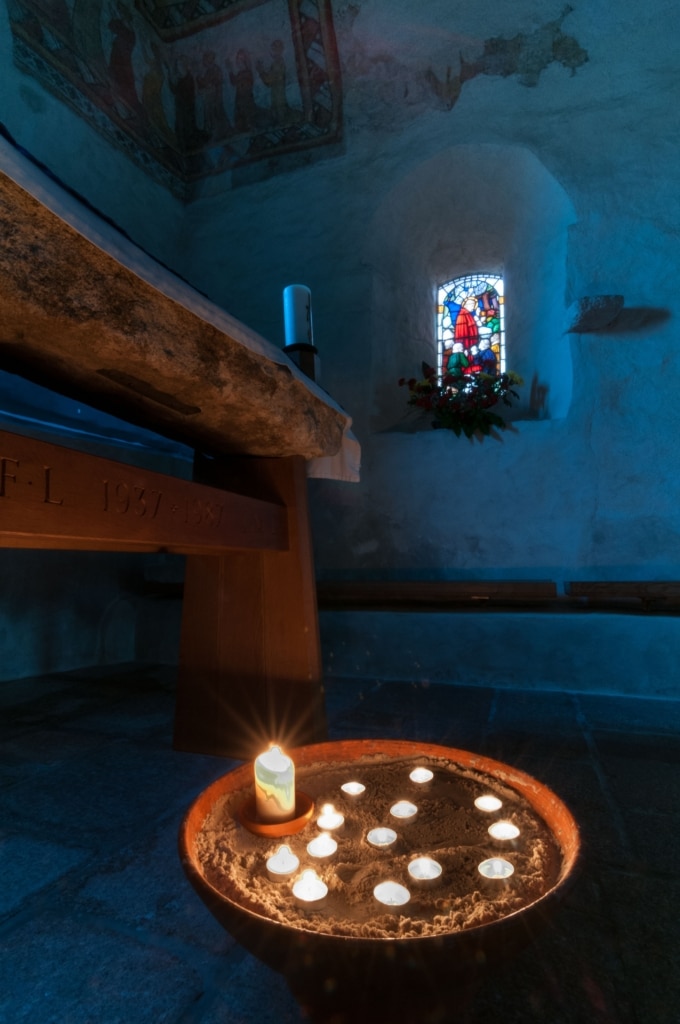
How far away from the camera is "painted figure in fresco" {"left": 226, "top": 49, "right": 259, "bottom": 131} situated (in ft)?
16.7

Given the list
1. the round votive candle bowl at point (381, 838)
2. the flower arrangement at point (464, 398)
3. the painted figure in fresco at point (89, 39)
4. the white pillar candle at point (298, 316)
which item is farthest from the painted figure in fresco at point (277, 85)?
the round votive candle bowl at point (381, 838)

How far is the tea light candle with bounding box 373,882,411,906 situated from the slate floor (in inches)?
7.7

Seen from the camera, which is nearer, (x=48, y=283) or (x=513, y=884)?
(x=513, y=884)

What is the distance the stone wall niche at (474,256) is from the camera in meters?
4.42

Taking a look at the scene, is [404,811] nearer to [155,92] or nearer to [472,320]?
[472,320]

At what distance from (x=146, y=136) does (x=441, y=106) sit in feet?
8.61

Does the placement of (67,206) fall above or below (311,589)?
above

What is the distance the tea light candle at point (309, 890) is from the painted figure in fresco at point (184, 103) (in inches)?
244

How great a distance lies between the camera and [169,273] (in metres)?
1.45

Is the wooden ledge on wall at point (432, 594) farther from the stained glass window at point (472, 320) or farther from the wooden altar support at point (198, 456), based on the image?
the stained glass window at point (472, 320)

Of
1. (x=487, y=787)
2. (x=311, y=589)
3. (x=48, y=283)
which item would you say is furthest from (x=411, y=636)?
(x=48, y=283)

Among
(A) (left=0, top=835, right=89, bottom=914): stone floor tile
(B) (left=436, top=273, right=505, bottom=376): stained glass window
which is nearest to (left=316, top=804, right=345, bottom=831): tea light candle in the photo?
(A) (left=0, top=835, right=89, bottom=914): stone floor tile

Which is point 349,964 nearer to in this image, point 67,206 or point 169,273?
point 67,206

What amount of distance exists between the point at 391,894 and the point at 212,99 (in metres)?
6.41
